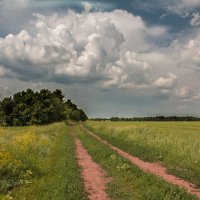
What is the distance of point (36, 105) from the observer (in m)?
94.2

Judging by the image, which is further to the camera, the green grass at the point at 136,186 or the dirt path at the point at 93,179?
the dirt path at the point at 93,179

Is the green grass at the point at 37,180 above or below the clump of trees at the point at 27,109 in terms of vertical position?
below

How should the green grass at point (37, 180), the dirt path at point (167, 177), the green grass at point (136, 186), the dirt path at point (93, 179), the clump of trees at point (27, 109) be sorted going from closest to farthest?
the green grass at point (136, 186)
the green grass at point (37, 180)
the dirt path at point (93, 179)
the dirt path at point (167, 177)
the clump of trees at point (27, 109)

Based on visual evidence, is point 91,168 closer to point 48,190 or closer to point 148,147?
point 48,190

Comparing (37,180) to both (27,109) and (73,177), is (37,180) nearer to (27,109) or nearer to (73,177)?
(73,177)

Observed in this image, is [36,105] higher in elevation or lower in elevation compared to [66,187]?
higher

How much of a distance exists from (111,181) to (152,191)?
2922mm

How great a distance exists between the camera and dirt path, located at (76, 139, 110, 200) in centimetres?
1369

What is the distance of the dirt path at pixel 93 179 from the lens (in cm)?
1369

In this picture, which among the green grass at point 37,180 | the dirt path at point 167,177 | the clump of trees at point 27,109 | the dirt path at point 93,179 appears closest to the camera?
the green grass at point 37,180

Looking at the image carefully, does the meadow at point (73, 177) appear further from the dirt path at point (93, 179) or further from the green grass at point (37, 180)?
the dirt path at point (93, 179)

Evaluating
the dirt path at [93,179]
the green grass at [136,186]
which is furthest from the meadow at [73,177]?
the dirt path at [93,179]

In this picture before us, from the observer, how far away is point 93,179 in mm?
16656

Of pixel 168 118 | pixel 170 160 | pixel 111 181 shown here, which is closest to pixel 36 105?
pixel 170 160
